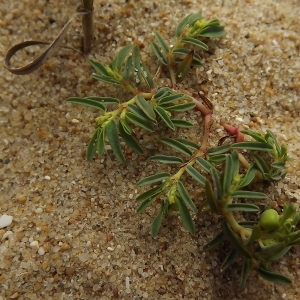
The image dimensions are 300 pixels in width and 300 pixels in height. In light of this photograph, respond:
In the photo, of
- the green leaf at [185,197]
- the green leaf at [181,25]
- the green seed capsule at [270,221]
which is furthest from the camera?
the green leaf at [181,25]

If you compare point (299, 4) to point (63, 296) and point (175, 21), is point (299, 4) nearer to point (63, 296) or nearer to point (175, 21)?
point (175, 21)

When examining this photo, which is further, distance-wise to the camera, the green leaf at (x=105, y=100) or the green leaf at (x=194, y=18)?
the green leaf at (x=194, y=18)

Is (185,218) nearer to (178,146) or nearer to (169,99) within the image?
(178,146)

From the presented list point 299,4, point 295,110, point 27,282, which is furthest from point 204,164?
point 299,4

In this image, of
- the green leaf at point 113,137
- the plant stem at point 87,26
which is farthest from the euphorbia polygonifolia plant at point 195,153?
the plant stem at point 87,26

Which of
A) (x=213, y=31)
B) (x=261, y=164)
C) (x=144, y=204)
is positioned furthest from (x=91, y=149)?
(x=213, y=31)

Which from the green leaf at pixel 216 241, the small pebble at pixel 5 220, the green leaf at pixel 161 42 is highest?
the green leaf at pixel 161 42

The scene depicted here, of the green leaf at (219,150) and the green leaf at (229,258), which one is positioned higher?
the green leaf at (219,150)

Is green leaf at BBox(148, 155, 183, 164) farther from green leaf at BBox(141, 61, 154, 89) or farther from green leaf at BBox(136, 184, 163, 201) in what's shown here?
green leaf at BBox(141, 61, 154, 89)

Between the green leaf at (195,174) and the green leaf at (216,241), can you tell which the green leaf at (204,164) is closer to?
the green leaf at (195,174)
